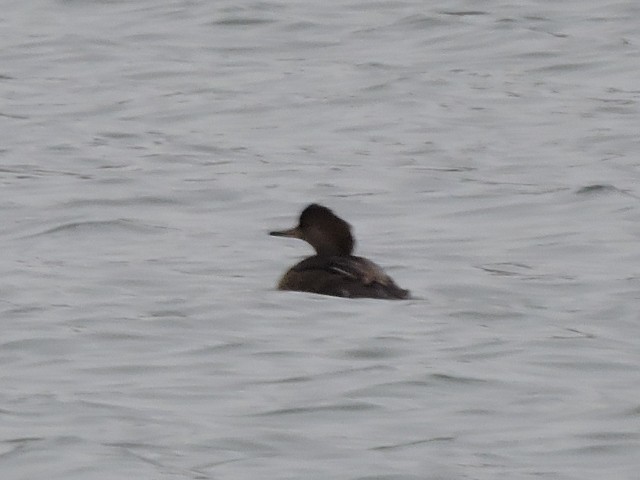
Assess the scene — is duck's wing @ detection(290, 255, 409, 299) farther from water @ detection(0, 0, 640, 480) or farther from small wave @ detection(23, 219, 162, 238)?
small wave @ detection(23, 219, 162, 238)

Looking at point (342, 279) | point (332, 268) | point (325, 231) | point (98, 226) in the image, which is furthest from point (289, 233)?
point (98, 226)

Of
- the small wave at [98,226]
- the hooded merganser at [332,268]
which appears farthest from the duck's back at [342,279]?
the small wave at [98,226]

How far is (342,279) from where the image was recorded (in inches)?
395

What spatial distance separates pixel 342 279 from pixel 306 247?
1.86m

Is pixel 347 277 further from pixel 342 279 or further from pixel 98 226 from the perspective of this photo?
pixel 98 226

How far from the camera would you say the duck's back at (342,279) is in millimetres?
9866

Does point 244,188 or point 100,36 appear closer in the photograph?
point 244,188

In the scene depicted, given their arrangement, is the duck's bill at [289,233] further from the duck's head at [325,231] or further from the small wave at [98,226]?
the small wave at [98,226]

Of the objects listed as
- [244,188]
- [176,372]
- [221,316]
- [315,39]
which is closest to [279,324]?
[221,316]

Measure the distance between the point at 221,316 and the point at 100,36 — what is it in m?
8.58

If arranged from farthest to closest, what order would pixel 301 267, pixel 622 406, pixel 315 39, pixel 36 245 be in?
pixel 315 39
pixel 36 245
pixel 301 267
pixel 622 406

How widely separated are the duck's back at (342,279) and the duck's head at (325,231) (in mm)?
163

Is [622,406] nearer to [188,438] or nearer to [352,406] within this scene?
[352,406]

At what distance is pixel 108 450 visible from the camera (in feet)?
23.9
